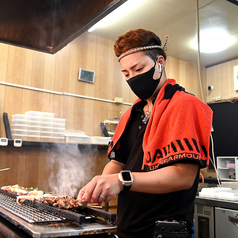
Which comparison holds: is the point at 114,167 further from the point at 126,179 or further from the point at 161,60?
the point at 161,60

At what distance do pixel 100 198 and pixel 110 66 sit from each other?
16.5 ft

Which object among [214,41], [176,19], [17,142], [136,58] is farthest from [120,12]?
[136,58]

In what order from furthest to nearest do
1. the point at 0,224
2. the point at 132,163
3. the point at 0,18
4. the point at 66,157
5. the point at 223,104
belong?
1. the point at 223,104
2. the point at 66,157
3. the point at 0,18
4. the point at 132,163
5. the point at 0,224

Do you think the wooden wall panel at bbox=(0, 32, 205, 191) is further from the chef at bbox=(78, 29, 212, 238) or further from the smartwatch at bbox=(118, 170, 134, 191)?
the smartwatch at bbox=(118, 170, 134, 191)

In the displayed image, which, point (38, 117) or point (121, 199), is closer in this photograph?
point (121, 199)

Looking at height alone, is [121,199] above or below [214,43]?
below

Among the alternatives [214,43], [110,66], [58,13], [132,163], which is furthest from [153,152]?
[214,43]

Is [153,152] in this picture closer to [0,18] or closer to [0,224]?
[0,224]

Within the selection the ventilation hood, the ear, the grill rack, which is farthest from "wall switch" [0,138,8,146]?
the ear

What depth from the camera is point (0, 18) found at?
2.09 meters

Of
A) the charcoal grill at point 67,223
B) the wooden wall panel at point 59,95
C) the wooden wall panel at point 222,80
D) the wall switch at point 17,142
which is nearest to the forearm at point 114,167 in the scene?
the charcoal grill at point 67,223

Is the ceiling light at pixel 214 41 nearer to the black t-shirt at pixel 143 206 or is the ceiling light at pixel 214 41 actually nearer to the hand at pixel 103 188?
the black t-shirt at pixel 143 206

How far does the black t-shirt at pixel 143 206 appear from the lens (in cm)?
119

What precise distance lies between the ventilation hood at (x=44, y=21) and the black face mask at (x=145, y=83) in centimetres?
70
